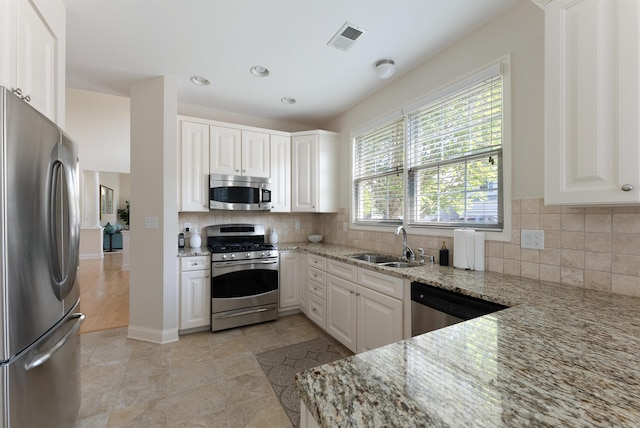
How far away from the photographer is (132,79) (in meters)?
2.74

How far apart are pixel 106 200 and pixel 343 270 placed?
879cm

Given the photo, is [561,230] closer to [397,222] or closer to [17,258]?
[397,222]

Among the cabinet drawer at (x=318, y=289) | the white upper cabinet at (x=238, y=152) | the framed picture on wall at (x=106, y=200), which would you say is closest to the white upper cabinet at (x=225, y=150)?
the white upper cabinet at (x=238, y=152)

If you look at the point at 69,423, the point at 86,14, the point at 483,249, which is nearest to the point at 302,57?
the point at 86,14

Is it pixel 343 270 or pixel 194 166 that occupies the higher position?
pixel 194 166

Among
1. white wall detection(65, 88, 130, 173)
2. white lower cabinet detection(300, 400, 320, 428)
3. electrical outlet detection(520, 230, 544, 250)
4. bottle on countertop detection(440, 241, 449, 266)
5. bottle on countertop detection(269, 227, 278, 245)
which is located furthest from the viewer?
white wall detection(65, 88, 130, 173)

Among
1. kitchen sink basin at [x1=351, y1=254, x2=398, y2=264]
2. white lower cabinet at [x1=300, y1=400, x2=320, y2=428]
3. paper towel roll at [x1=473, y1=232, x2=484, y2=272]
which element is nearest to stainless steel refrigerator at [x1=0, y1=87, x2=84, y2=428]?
white lower cabinet at [x1=300, y1=400, x2=320, y2=428]

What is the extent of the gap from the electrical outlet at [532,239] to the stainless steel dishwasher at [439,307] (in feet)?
1.93

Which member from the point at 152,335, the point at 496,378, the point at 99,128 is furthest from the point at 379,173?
the point at 99,128

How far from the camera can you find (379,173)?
3.00m

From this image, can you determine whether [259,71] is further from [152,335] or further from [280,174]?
[152,335]

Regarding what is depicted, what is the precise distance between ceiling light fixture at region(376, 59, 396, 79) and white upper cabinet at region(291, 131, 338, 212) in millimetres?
1308

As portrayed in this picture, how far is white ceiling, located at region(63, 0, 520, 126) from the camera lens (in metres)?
1.79

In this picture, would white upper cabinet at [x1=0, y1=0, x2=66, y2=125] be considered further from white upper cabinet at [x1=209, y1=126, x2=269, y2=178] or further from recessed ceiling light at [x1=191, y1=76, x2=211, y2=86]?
white upper cabinet at [x1=209, y1=126, x2=269, y2=178]
